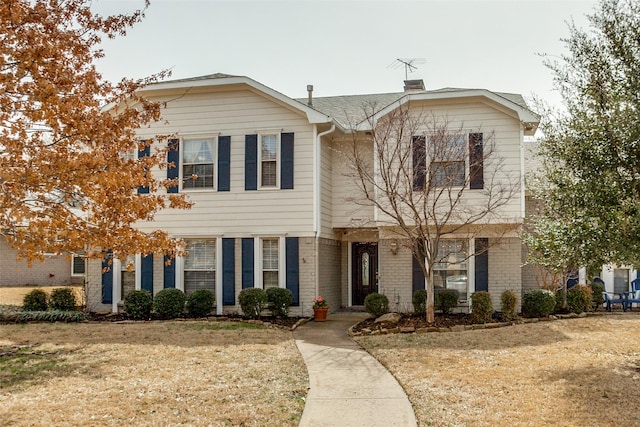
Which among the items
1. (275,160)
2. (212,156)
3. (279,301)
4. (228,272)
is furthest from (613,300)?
(212,156)

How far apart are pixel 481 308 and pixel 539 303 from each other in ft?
6.22

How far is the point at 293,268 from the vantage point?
1662cm

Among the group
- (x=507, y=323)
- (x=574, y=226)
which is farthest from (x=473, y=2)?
(x=507, y=323)

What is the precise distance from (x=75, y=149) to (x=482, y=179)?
1053 cm

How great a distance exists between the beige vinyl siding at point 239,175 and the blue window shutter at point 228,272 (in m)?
0.36

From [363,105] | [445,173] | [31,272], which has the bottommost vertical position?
[31,272]

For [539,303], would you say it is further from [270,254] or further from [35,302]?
[35,302]

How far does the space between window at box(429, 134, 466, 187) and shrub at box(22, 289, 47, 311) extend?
36.2 ft

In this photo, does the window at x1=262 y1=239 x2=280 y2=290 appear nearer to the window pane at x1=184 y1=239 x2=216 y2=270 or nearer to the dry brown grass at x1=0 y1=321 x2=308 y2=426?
the window pane at x1=184 y1=239 x2=216 y2=270

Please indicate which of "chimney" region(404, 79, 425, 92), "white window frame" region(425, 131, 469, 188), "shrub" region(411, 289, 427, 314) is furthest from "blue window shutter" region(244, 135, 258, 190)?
"chimney" region(404, 79, 425, 92)

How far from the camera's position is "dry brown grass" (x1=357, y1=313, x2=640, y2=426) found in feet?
24.4

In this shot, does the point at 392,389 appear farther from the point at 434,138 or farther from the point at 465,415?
the point at 434,138

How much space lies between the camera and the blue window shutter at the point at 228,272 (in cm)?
1694

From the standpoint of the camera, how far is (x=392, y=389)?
344 inches
